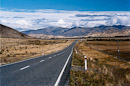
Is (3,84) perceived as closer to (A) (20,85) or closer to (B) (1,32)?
(A) (20,85)

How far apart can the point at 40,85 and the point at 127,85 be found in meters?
4.28

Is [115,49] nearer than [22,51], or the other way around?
[22,51]

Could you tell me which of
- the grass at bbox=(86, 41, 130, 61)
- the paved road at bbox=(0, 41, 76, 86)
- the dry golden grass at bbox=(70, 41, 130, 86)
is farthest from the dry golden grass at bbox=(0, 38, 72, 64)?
the grass at bbox=(86, 41, 130, 61)

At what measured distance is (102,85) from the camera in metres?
9.10

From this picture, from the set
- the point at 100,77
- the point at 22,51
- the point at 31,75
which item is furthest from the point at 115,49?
the point at 31,75

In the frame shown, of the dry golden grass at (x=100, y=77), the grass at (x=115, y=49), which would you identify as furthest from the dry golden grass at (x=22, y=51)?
the grass at (x=115, y=49)

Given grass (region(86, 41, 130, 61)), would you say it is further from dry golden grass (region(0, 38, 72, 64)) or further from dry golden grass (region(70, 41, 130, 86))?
dry golden grass (region(70, 41, 130, 86))

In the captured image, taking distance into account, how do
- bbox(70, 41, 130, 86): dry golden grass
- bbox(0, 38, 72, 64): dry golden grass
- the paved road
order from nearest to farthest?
1. the paved road
2. bbox(70, 41, 130, 86): dry golden grass
3. bbox(0, 38, 72, 64): dry golden grass

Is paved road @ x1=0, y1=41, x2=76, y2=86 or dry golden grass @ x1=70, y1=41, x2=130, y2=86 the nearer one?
paved road @ x1=0, y1=41, x2=76, y2=86

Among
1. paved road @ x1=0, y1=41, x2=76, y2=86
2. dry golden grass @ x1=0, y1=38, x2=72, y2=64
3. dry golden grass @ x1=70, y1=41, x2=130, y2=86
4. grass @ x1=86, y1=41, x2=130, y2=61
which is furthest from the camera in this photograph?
grass @ x1=86, y1=41, x2=130, y2=61

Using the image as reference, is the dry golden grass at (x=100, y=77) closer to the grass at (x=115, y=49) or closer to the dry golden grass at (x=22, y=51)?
the dry golden grass at (x=22, y=51)

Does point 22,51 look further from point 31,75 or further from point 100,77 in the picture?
point 100,77

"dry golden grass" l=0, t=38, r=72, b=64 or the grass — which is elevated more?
"dry golden grass" l=0, t=38, r=72, b=64

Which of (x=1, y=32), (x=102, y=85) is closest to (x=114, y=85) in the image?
(x=102, y=85)
